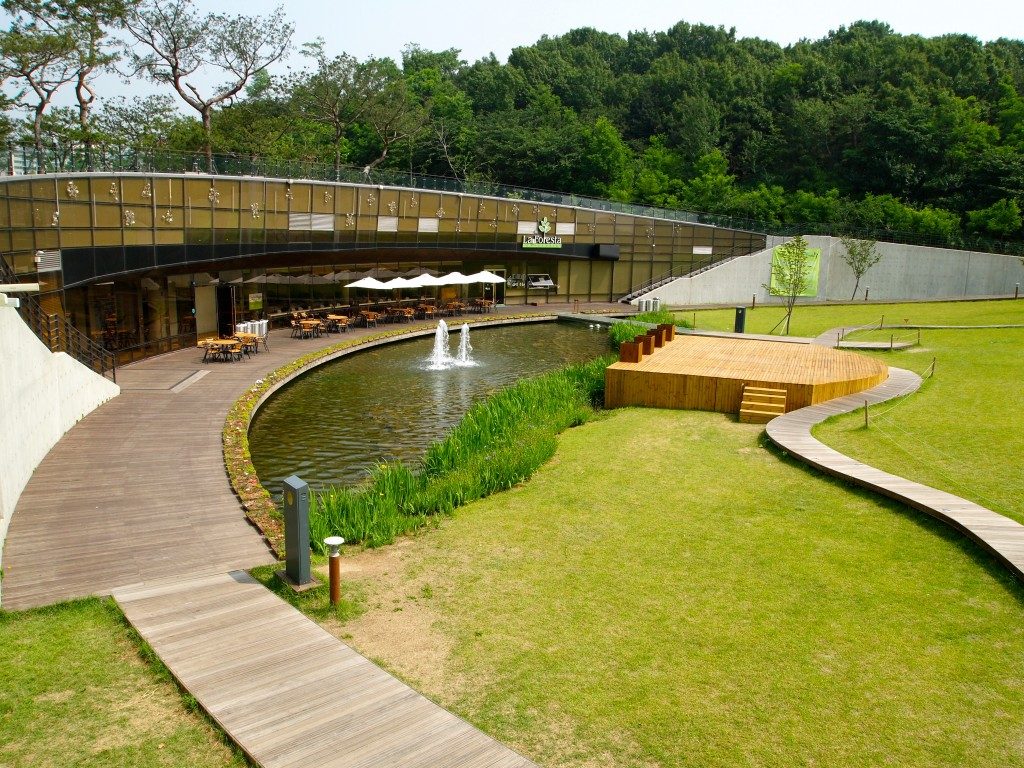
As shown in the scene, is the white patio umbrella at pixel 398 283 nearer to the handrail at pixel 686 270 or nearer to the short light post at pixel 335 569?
the handrail at pixel 686 270

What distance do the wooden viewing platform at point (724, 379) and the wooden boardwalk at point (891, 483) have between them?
1.56 ft

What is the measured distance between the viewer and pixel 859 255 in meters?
48.9

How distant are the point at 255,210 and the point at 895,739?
93.9 feet

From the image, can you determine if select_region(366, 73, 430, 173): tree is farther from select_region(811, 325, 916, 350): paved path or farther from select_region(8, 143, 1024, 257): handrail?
select_region(811, 325, 916, 350): paved path

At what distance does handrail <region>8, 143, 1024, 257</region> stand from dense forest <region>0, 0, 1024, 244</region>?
5.70 feet

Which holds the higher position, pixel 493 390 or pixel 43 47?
pixel 43 47

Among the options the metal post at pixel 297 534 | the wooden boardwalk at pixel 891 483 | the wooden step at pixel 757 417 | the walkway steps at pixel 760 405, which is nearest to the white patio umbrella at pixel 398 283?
the walkway steps at pixel 760 405

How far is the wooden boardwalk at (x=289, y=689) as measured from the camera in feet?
21.4

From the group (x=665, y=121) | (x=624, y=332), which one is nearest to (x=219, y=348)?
(x=624, y=332)

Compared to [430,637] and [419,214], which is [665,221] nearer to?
[419,214]

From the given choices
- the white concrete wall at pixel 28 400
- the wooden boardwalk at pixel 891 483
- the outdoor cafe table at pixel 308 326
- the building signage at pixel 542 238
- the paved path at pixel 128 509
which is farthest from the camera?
the building signage at pixel 542 238

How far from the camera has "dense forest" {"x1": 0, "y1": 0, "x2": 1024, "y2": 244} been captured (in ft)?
153

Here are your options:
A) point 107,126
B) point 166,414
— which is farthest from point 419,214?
point 107,126

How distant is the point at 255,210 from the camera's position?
30.5 meters
